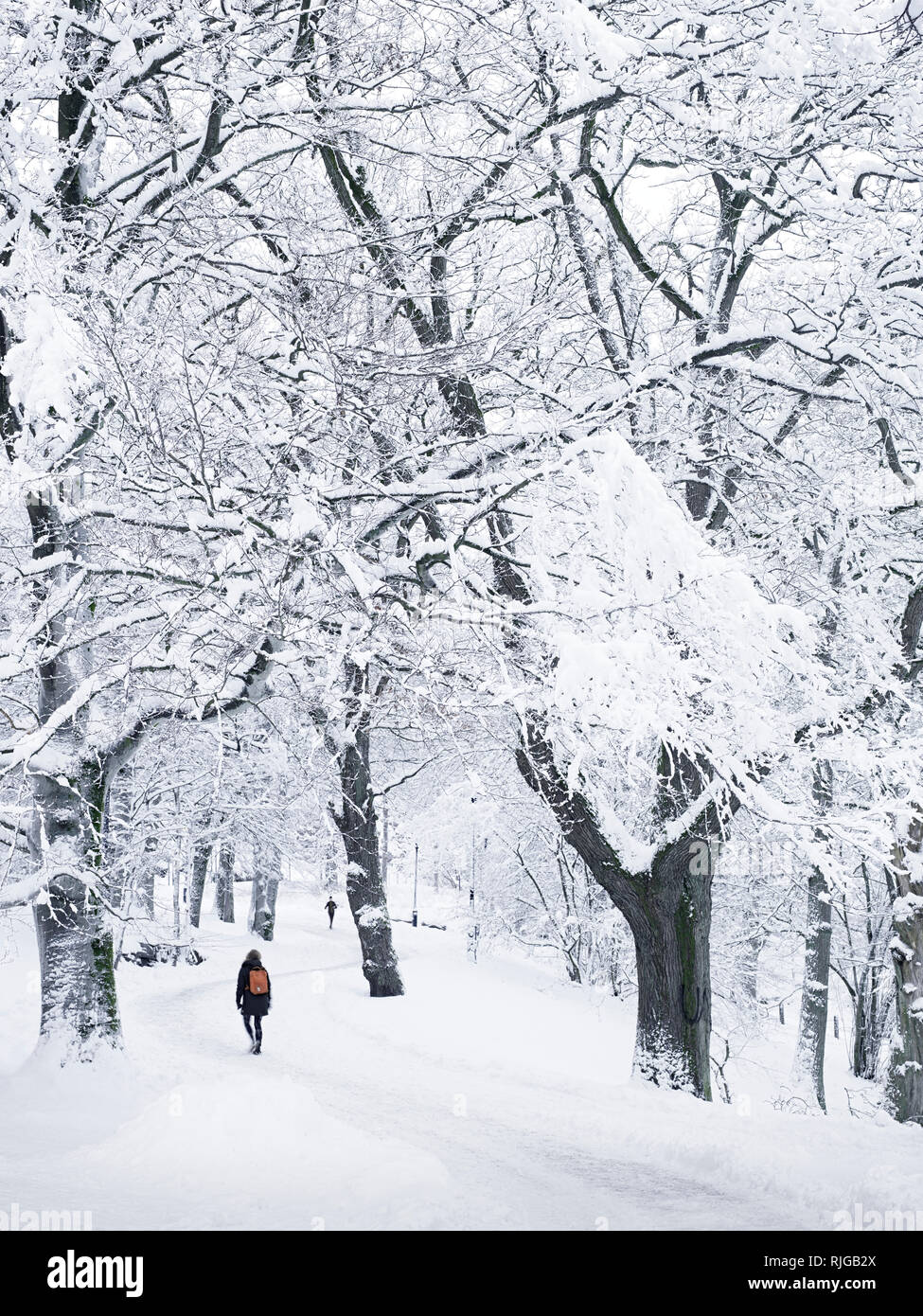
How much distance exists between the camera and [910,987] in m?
10.5

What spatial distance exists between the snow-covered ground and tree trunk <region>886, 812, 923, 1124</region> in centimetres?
193

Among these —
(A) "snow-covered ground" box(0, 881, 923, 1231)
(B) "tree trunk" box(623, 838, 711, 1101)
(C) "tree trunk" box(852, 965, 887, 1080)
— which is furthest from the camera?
(C) "tree trunk" box(852, 965, 887, 1080)

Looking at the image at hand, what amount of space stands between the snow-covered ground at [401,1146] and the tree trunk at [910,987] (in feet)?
6.34

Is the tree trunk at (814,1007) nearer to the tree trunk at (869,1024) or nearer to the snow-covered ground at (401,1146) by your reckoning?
the tree trunk at (869,1024)

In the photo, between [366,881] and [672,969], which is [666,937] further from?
[366,881]

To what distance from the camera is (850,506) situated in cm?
831

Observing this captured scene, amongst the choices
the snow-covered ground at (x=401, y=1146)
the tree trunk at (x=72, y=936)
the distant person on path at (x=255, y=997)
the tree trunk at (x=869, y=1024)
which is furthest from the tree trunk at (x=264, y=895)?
the tree trunk at (x=72, y=936)

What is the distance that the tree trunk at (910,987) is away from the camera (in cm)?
1045

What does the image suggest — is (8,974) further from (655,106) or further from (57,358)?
(655,106)

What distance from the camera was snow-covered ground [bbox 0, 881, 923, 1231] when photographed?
552 cm

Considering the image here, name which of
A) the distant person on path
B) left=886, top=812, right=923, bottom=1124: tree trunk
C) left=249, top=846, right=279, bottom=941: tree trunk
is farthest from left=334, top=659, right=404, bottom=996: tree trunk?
left=249, top=846, right=279, bottom=941: tree trunk

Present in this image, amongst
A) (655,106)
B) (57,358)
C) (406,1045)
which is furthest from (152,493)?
(406,1045)

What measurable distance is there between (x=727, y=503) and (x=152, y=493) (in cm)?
510

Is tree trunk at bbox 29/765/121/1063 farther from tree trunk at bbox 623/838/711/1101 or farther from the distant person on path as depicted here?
tree trunk at bbox 623/838/711/1101
